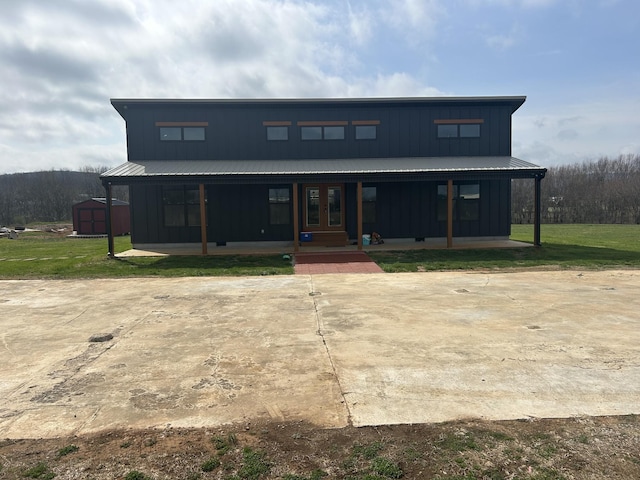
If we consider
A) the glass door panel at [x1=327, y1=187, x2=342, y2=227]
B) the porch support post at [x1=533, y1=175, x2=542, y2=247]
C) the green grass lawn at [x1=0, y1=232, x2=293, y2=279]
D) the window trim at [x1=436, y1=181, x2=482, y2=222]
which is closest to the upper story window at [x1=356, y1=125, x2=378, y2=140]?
the glass door panel at [x1=327, y1=187, x2=342, y2=227]

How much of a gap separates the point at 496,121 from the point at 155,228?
1512 centimetres

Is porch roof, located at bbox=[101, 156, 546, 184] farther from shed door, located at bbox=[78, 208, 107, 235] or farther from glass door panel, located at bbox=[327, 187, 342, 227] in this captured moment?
shed door, located at bbox=[78, 208, 107, 235]

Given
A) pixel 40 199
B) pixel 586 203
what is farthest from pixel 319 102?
pixel 40 199

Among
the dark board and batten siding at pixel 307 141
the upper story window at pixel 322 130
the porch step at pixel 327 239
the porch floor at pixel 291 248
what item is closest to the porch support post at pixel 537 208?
the porch floor at pixel 291 248

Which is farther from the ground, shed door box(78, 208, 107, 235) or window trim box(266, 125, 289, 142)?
window trim box(266, 125, 289, 142)

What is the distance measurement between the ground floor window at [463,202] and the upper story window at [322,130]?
4.89 metres

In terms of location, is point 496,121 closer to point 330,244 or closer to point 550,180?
point 330,244

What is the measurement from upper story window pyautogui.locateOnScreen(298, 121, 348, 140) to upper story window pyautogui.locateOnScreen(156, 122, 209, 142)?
409 cm

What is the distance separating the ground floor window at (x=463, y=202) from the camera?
17422mm

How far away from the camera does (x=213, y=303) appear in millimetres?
8078

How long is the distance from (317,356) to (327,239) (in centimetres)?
1157

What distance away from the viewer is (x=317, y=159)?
690 inches

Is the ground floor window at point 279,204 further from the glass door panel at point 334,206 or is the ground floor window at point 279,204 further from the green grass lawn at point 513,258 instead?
the green grass lawn at point 513,258

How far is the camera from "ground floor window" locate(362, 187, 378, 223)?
1739 cm
